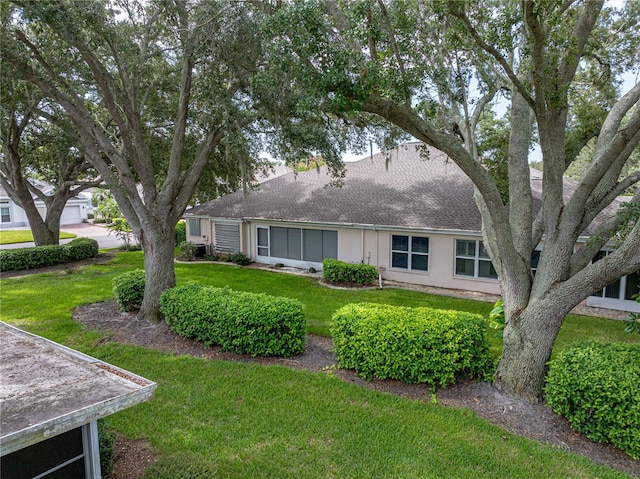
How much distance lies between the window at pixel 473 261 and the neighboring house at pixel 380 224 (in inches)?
1.3

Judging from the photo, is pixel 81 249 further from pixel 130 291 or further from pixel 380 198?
pixel 380 198

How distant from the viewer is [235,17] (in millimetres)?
8125

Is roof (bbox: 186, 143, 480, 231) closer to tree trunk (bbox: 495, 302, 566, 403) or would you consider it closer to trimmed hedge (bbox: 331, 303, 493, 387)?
trimmed hedge (bbox: 331, 303, 493, 387)

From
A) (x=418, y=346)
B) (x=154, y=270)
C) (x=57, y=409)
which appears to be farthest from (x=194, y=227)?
(x=57, y=409)

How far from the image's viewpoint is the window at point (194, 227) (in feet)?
72.1

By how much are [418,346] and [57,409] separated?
16.9 ft

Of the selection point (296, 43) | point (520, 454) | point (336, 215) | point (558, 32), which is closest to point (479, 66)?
point (558, 32)

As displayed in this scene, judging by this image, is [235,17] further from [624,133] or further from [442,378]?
[442,378]

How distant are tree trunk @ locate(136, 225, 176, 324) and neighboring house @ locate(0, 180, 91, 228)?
3031cm

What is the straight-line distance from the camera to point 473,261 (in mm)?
13820

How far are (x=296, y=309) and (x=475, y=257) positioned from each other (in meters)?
8.42

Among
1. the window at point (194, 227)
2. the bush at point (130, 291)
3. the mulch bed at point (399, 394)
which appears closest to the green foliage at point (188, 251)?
the window at point (194, 227)

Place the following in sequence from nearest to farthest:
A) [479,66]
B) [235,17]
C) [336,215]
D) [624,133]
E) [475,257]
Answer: [624,133] < [479,66] < [235,17] < [475,257] < [336,215]

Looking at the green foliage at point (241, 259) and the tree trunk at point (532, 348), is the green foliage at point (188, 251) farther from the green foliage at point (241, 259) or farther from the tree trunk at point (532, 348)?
the tree trunk at point (532, 348)
